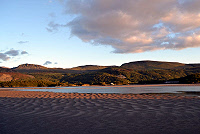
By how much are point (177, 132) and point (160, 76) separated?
15065 centimetres

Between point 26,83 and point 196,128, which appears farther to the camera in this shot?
point 26,83

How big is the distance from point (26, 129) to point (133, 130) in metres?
4.06

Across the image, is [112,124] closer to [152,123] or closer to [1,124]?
[152,123]

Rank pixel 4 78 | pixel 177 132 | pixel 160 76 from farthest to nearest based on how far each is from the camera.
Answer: pixel 160 76 → pixel 4 78 → pixel 177 132

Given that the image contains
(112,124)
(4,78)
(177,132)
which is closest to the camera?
(177,132)

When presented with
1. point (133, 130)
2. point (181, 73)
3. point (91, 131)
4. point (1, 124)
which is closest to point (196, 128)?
point (133, 130)

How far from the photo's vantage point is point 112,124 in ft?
26.9

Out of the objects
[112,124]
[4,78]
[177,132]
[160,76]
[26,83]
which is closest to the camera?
[177,132]

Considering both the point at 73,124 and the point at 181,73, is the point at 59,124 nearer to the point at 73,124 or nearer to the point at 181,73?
the point at 73,124

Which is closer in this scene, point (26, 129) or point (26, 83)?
point (26, 129)

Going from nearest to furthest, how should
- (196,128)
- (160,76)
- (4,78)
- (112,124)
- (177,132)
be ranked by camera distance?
(177,132) → (196,128) → (112,124) → (4,78) → (160,76)

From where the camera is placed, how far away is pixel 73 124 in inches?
328

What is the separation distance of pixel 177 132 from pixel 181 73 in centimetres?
16593

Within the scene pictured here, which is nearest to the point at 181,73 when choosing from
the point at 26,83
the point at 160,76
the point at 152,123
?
the point at 160,76
